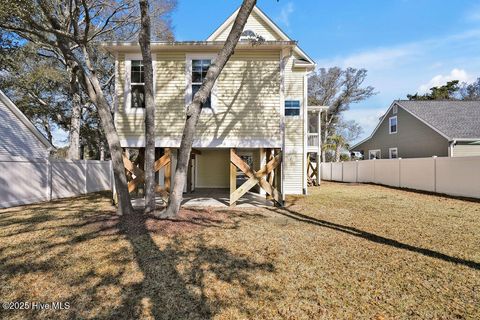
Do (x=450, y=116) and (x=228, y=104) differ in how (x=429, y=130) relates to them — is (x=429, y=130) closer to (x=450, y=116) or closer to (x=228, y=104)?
(x=450, y=116)

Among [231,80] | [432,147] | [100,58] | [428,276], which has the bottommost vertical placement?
[428,276]

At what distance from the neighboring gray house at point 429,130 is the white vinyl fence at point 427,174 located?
12.1 ft

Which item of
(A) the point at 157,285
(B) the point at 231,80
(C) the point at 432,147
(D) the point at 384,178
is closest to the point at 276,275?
(A) the point at 157,285

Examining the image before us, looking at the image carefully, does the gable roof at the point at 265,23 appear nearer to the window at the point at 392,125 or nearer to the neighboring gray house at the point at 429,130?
the neighboring gray house at the point at 429,130

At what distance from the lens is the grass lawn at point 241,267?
2.92 metres

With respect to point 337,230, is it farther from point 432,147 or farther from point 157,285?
point 432,147

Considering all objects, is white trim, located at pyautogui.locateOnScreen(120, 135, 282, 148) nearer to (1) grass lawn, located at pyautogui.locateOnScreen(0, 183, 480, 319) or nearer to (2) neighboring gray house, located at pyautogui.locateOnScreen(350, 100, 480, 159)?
(1) grass lawn, located at pyautogui.locateOnScreen(0, 183, 480, 319)

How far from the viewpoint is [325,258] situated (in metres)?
4.27

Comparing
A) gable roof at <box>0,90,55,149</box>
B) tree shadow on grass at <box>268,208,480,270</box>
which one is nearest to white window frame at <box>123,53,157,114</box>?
tree shadow on grass at <box>268,208,480,270</box>

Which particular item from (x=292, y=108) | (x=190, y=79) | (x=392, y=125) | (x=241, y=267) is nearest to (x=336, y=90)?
(x=392, y=125)

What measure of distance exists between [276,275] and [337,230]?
109 inches

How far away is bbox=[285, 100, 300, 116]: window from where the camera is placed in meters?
12.2

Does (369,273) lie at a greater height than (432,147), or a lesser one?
lesser

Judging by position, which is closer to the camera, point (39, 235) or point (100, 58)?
point (39, 235)
